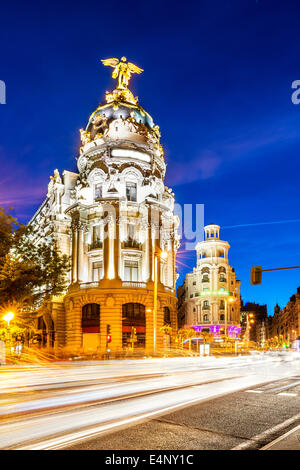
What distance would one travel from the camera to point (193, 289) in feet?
318

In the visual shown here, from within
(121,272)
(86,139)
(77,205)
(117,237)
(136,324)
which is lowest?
(136,324)

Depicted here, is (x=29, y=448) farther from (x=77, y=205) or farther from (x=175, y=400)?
(x=77, y=205)

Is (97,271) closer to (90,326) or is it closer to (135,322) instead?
(90,326)

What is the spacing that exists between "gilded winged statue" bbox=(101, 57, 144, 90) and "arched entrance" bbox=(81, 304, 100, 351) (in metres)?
32.2

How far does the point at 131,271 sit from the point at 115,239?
177 inches

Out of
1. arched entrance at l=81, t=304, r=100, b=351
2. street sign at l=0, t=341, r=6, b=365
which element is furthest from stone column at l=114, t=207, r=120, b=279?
street sign at l=0, t=341, r=6, b=365

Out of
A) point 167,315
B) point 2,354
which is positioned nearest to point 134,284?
point 167,315

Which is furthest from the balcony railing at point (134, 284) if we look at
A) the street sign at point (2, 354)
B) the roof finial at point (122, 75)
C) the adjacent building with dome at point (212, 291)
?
the adjacent building with dome at point (212, 291)

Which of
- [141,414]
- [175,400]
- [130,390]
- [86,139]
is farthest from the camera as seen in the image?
[86,139]

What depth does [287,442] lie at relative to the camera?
6.69 metres
